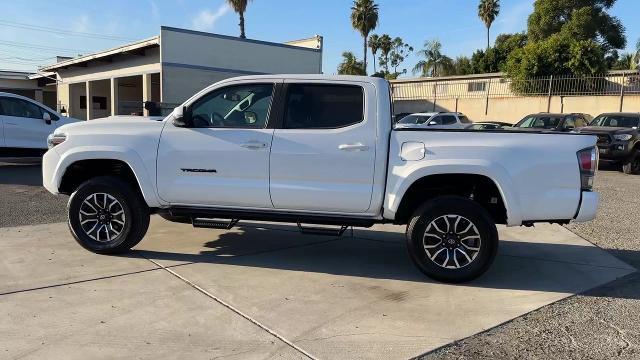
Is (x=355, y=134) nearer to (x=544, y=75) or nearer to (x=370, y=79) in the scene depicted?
(x=370, y=79)

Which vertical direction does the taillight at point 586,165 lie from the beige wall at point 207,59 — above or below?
below

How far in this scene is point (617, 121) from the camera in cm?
1728

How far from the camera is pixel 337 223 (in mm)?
5570

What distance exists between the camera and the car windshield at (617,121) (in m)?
16.9

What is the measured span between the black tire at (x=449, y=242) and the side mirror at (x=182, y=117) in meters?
2.55

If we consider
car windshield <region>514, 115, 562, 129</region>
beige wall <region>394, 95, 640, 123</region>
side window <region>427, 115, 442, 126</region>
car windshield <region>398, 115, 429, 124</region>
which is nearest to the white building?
beige wall <region>394, 95, 640, 123</region>

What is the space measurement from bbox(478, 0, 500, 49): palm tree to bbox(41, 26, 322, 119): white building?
34.0m

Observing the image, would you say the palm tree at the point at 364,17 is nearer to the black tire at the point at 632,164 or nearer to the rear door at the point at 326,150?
the black tire at the point at 632,164

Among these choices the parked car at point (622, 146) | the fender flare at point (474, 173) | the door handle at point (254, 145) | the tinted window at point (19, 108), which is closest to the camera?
the fender flare at point (474, 173)

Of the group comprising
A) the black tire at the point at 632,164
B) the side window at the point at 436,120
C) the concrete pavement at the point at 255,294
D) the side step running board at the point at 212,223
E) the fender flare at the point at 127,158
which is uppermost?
the side window at the point at 436,120

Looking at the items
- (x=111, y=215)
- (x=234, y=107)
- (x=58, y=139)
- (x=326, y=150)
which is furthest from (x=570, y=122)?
(x=58, y=139)

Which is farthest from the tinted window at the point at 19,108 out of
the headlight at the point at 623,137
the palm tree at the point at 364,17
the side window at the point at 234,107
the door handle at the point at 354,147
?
the palm tree at the point at 364,17

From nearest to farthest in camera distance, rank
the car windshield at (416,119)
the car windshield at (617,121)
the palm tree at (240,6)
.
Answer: the car windshield at (617,121) → the car windshield at (416,119) → the palm tree at (240,6)

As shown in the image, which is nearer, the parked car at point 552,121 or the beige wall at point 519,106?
the parked car at point 552,121
